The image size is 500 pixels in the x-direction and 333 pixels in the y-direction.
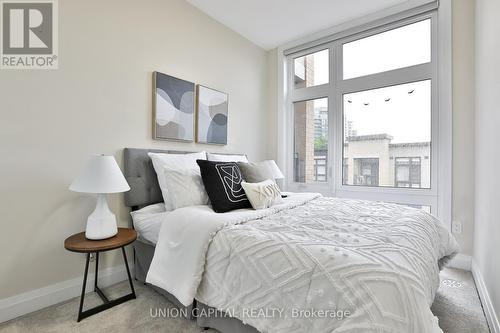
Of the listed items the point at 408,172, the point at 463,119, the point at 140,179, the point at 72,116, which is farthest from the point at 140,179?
the point at 463,119

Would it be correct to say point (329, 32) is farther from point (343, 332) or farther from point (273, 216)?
point (343, 332)

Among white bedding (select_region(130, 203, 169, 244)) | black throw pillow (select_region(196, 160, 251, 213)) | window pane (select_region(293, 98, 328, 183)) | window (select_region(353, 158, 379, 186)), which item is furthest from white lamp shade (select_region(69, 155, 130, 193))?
window (select_region(353, 158, 379, 186))

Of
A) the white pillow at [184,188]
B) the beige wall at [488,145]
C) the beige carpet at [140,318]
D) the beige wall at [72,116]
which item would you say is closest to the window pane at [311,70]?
the beige wall at [488,145]

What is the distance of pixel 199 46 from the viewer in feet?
9.29

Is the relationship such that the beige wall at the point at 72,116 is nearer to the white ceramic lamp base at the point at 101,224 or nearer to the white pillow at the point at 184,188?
the white ceramic lamp base at the point at 101,224

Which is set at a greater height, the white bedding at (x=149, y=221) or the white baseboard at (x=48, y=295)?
the white bedding at (x=149, y=221)

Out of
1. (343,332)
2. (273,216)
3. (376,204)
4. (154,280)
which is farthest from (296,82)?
(343,332)

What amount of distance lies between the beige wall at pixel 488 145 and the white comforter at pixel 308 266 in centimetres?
29

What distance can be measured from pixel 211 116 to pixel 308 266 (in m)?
2.26

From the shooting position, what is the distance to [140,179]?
7.09 feet

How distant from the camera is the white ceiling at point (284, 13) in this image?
8.95ft

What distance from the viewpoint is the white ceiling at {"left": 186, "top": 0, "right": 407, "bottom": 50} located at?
2.73 metres

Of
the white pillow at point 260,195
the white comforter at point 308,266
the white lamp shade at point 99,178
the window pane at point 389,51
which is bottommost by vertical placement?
the white comforter at point 308,266

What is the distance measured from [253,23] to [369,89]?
1.66 metres
